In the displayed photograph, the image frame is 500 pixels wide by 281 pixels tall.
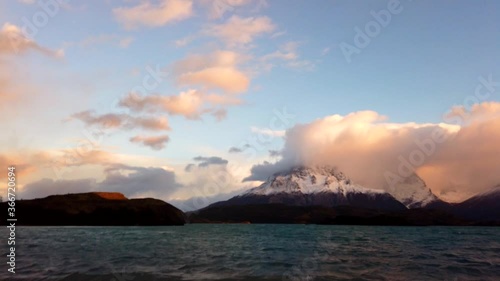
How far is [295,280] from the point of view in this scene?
33.4 metres

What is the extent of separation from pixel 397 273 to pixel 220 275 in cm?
1762

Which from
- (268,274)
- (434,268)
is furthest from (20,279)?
(434,268)

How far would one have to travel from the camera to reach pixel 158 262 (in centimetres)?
4428

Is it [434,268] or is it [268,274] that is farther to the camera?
[434,268]

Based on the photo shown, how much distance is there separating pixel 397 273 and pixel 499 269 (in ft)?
45.8

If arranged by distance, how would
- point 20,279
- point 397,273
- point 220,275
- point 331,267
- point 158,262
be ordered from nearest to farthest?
point 20,279
point 220,275
point 397,273
point 331,267
point 158,262

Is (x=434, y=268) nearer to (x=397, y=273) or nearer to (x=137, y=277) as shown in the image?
(x=397, y=273)

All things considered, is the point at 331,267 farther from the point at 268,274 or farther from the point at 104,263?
the point at 104,263

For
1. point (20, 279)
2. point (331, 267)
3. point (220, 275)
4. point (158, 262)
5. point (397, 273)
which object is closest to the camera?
point (20, 279)

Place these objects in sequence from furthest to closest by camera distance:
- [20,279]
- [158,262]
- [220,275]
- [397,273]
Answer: [158,262] < [397,273] < [220,275] < [20,279]

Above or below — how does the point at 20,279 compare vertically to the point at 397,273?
above

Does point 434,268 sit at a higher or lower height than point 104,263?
lower

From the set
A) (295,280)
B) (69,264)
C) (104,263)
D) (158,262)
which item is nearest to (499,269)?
(295,280)

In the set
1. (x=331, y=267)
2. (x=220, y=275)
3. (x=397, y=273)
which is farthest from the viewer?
(x=331, y=267)
